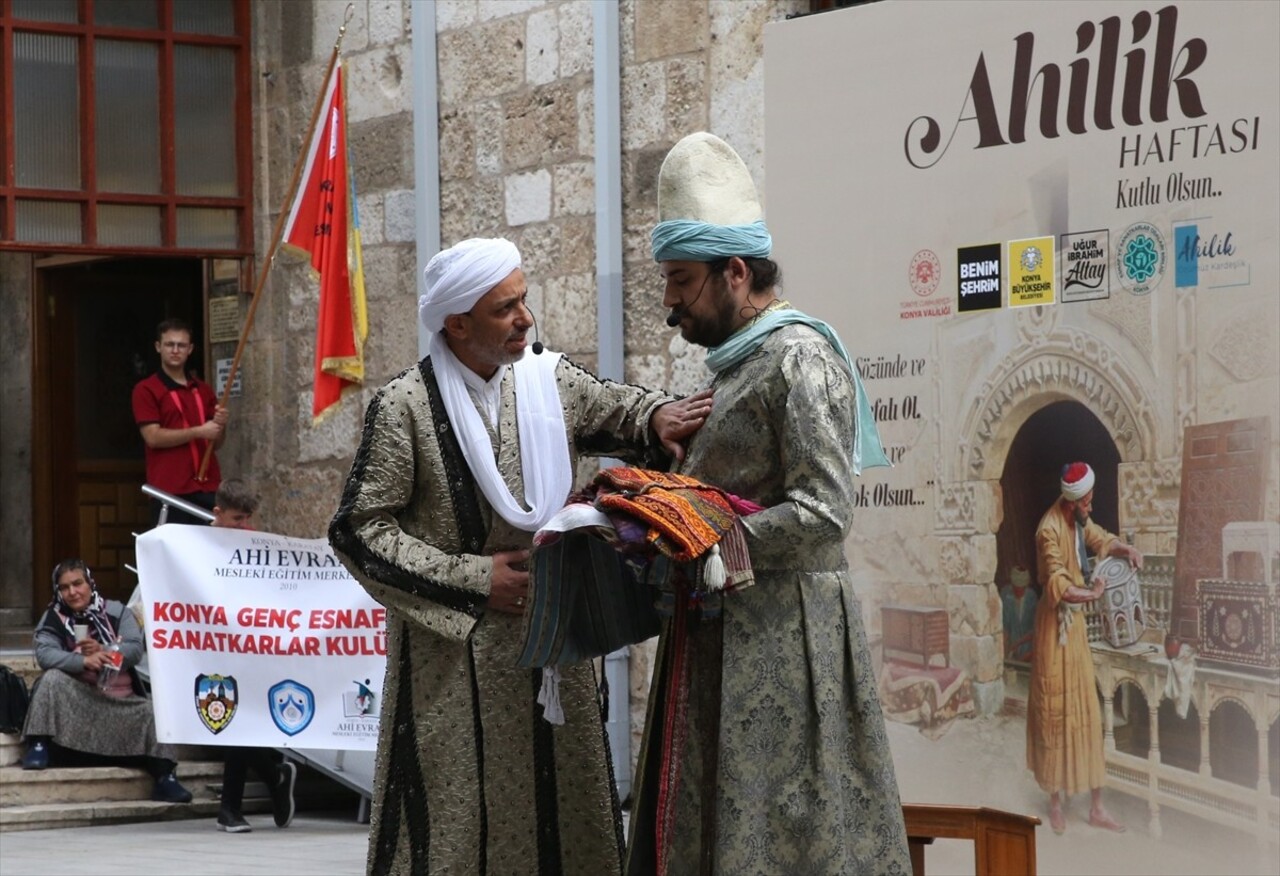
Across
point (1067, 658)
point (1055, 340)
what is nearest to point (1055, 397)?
point (1055, 340)

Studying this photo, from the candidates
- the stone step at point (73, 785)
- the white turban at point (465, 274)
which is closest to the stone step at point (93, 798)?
the stone step at point (73, 785)

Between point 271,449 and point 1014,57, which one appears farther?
point 271,449

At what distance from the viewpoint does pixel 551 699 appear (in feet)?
13.1

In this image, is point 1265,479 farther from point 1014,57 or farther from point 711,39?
point 711,39

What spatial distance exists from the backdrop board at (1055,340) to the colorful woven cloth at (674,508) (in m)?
2.19

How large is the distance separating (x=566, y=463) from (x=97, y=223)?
20.3ft

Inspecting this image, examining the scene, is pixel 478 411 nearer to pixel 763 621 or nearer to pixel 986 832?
pixel 763 621

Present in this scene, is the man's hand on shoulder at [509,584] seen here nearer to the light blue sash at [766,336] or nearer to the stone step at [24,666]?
the light blue sash at [766,336]

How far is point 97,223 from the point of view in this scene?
9781 millimetres

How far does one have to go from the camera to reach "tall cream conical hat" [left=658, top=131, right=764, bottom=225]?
3.74 m

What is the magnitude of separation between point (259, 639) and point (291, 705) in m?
0.28

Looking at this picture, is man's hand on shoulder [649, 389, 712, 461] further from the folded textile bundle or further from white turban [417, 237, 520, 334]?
white turban [417, 237, 520, 334]

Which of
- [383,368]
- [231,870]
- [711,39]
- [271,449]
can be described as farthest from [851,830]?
[271,449]

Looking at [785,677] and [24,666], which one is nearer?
[785,677]
